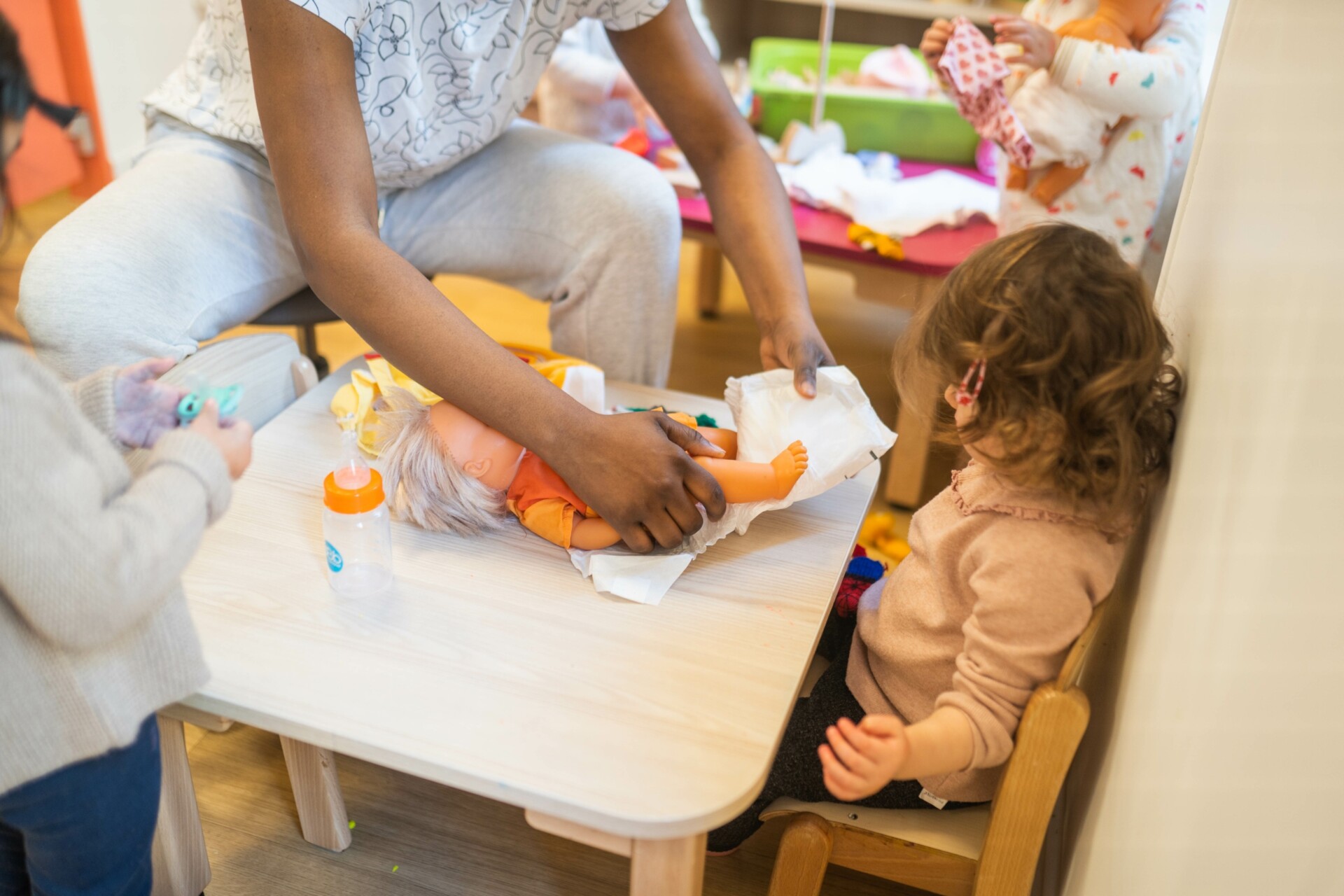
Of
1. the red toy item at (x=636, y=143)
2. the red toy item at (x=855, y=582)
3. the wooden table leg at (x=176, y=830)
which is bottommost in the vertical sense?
the wooden table leg at (x=176, y=830)

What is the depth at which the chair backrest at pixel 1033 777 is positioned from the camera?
73 centimetres

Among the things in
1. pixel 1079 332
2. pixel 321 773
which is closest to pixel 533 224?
pixel 321 773

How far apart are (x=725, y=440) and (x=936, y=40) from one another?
30.1 inches

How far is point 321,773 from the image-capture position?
1.01m

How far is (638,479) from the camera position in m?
0.91

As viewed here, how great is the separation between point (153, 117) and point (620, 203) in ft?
1.90

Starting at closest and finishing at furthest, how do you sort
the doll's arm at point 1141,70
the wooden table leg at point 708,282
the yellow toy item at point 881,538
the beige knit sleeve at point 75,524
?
the beige knit sleeve at point 75,524 → the doll's arm at point 1141,70 → the yellow toy item at point 881,538 → the wooden table leg at point 708,282

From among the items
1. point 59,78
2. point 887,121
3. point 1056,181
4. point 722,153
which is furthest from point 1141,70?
point 59,78

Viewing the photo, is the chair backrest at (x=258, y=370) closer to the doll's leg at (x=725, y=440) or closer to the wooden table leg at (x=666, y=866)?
the doll's leg at (x=725, y=440)

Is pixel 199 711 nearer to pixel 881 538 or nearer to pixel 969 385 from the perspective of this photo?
pixel 969 385

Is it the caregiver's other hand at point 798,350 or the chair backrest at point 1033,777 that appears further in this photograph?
the caregiver's other hand at point 798,350

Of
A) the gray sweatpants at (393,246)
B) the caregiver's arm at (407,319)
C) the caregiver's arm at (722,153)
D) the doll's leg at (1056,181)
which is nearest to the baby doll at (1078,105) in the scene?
the doll's leg at (1056,181)

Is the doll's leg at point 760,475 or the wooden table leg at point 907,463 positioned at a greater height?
the doll's leg at point 760,475

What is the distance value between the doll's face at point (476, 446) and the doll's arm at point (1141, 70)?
0.91 meters
